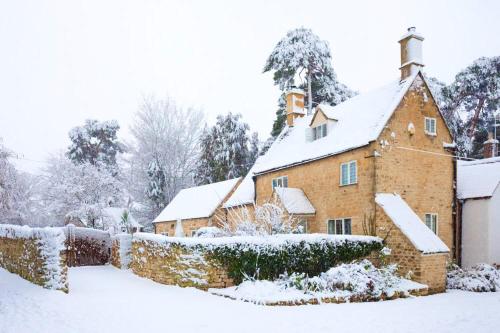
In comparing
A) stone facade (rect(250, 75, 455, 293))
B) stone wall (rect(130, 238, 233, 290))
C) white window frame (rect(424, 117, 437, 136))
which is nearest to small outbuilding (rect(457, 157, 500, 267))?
stone facade (rect(250, 75, 455, 293))

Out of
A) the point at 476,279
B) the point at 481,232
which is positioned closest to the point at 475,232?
the point at 481,232

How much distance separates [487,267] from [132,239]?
49.6 ft

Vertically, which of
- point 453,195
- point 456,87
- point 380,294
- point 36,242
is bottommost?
point 380,294

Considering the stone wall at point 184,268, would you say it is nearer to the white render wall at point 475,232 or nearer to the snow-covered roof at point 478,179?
the white render wall at point 475,232

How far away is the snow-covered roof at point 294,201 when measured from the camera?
19.0 m

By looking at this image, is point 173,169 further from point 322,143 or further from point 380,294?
point 380,294

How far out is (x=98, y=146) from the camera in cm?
5109

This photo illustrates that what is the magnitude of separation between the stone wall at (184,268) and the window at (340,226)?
7.02m

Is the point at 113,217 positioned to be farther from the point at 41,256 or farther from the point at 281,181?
the point at 41,256

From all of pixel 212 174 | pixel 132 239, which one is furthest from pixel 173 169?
pixel 132 239

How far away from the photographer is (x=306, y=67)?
120 feet

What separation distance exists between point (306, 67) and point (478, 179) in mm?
21040

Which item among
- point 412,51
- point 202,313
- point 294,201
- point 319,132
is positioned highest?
point 412,51

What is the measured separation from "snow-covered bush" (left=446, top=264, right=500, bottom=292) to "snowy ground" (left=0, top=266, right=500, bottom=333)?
1174mm
